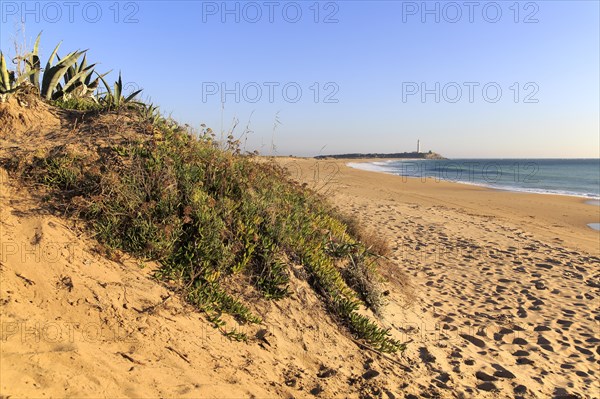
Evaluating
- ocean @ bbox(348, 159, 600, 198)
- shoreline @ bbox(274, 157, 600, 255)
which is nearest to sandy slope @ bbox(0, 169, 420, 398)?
shoreline @ bbox(274, 157, 600, 255)

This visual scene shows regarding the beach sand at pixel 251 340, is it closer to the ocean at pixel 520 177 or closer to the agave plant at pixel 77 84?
the agave plant at pixel 77 84

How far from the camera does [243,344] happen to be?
3580 millimetres

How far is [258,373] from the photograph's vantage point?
3326mm

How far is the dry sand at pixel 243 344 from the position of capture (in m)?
2.77

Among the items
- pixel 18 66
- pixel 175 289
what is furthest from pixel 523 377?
pixel 18 66

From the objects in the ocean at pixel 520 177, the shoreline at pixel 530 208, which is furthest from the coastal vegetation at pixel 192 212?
the ocean at pixel 520 177

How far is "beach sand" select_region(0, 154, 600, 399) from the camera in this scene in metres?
2.77

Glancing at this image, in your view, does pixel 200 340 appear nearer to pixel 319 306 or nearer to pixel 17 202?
pixel 319 306

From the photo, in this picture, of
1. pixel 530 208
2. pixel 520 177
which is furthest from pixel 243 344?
pixel 520 177

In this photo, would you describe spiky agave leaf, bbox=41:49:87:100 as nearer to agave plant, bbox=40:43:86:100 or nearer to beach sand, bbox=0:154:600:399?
agave plant, bbox=40:43:86:100

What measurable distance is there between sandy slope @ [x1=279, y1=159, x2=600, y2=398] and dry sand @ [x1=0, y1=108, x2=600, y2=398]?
0.03m

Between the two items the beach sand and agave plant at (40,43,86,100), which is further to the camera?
agave plant at (40,43,86,100)

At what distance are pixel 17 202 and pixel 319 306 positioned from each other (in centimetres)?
308

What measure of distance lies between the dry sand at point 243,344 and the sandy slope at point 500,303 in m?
0.03
